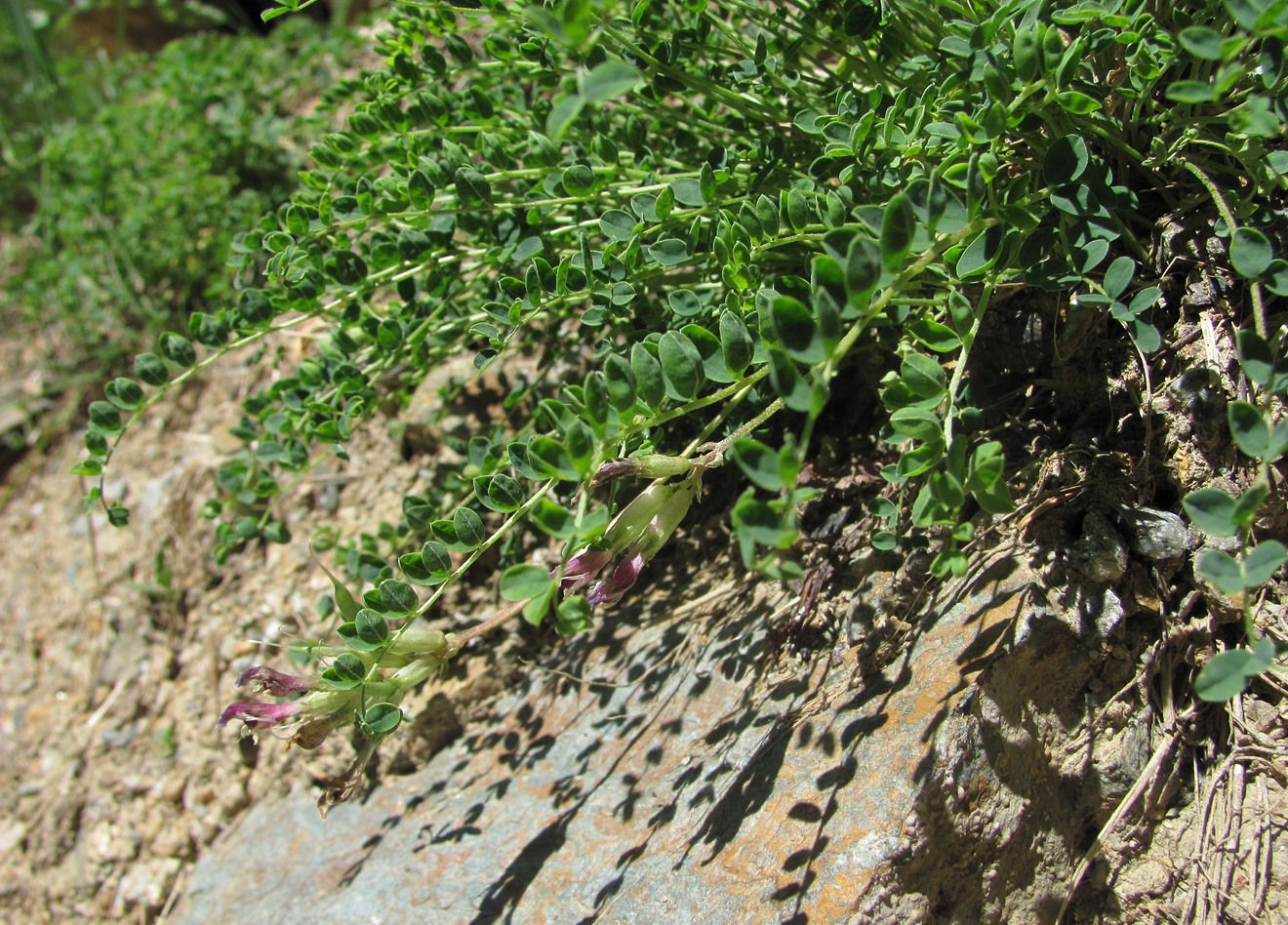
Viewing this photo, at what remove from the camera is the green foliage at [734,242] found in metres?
0.99

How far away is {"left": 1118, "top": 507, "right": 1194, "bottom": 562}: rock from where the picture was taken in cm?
121

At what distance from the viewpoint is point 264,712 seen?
4.09 feet

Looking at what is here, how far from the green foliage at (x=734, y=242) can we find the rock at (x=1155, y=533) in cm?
18

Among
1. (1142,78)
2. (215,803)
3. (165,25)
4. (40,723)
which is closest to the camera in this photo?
A: (1142,78)

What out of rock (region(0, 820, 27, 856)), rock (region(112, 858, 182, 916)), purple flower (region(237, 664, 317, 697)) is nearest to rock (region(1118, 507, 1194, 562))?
purple flower (region(237, 664, 317, 697))

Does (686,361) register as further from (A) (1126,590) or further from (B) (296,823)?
(B) (296,823)

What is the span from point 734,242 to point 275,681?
828 millimetres

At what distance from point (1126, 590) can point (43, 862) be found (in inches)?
94.0


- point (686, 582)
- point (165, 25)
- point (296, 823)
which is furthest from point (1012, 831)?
point (165, 25)

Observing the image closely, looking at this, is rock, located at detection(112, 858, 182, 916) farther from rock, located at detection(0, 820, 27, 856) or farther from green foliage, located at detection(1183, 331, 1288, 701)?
green foliage, located at detection(1183, 331, 1288, 701)

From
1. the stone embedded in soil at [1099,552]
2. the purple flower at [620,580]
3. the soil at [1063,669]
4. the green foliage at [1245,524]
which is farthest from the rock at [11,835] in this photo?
the green foliage at [1245,524]

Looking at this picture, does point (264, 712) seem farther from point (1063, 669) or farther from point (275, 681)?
point (1063, 669)

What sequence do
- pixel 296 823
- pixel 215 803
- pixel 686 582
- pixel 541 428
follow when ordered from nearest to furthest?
pixel 541 428
pixel 686 582
pixel 296 823
pixel 215 803

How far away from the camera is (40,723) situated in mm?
2561
